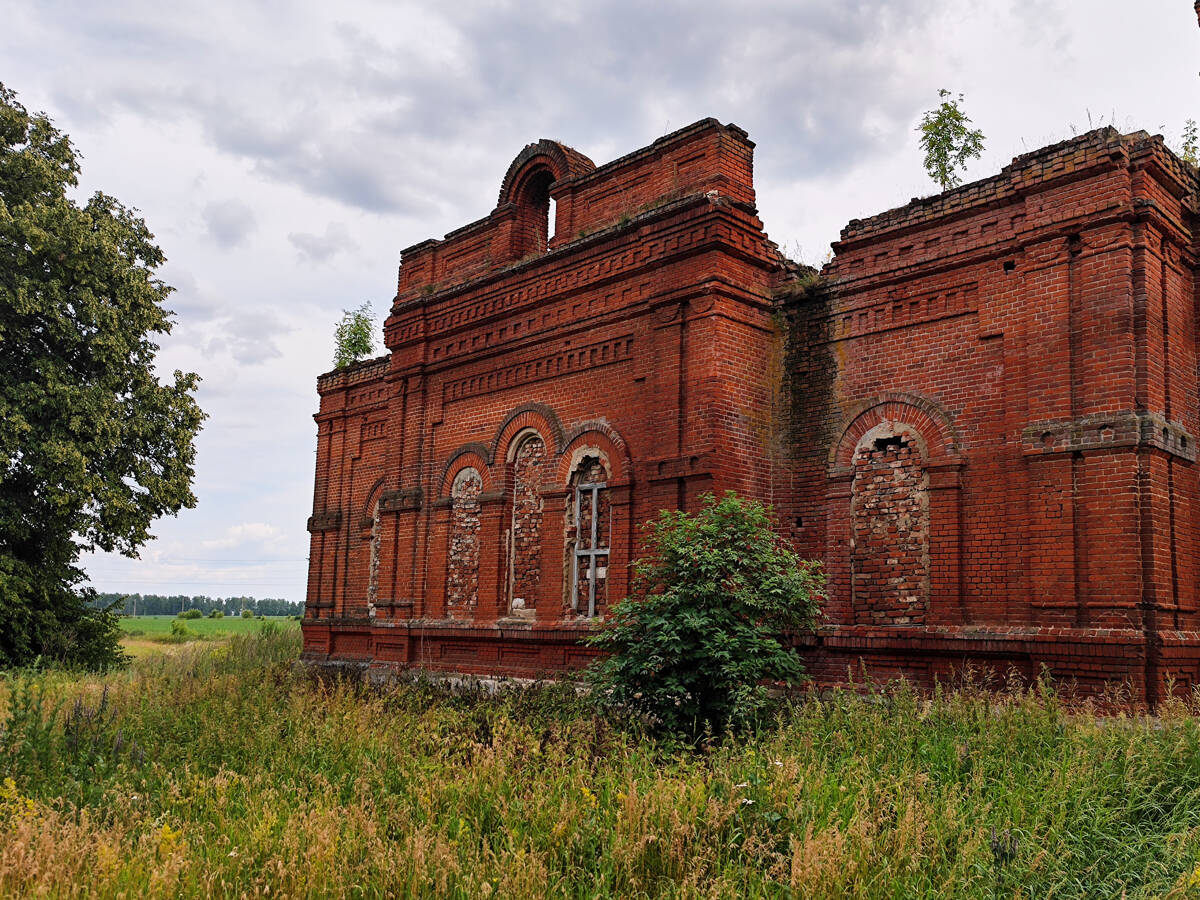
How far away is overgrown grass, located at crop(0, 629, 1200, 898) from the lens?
15.7ft

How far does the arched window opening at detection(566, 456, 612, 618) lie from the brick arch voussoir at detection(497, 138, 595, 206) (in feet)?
14.6

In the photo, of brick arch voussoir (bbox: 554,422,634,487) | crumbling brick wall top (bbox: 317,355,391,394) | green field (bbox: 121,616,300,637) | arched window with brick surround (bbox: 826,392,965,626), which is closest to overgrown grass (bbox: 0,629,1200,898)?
A: arched window with brick surround (bbox: 826,392,965,626)

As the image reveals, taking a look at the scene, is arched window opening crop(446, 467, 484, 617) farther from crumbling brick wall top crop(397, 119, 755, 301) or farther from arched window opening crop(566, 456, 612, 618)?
crumbling brick wall top crop(397, 119, 755, 301)

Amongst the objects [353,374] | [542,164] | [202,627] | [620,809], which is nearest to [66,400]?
[353,374]

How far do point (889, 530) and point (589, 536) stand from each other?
4.14 m

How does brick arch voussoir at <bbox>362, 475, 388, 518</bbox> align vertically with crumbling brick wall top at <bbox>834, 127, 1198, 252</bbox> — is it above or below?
below

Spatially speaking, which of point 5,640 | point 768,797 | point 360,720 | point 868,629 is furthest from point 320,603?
point 768,797

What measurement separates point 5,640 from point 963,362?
16.8 meters

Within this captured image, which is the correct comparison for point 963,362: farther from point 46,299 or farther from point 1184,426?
point 46,299

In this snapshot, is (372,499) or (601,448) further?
(372,499)

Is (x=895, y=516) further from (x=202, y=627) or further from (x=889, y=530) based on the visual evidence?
(x=202, y=627)

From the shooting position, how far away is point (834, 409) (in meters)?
11.2

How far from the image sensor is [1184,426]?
30.7 ft

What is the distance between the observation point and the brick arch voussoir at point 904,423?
10.1m
